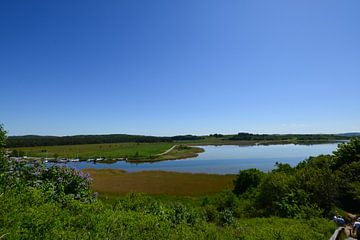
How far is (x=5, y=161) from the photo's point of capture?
14.4 meters

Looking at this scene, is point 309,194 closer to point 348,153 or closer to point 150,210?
point 150,210

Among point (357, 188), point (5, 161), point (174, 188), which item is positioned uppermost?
point (5, 161)

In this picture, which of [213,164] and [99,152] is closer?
[213,164]

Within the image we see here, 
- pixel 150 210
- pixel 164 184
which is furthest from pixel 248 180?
pixel 150 210

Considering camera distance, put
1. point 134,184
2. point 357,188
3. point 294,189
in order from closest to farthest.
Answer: point 294,189, point 357,188, point 134,184

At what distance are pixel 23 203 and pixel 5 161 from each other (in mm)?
5024

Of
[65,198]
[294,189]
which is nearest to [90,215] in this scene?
[65,198]

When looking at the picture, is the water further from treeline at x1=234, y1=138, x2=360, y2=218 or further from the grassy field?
treeline at x1=234, y1=138, x2=360, y2=218

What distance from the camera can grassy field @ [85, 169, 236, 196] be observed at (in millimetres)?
43969

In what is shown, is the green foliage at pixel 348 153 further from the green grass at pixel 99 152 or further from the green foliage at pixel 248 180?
the green grass at pixel 99 152

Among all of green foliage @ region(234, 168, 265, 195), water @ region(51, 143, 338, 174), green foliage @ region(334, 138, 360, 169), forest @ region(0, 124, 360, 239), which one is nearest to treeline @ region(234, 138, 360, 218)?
forest @ region(0, 124, 360, 239)

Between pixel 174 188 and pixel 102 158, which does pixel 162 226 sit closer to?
pixel 174 188

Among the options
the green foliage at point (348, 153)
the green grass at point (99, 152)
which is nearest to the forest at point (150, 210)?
the green foliage at point (348, 153)

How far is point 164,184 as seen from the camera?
49625mm
